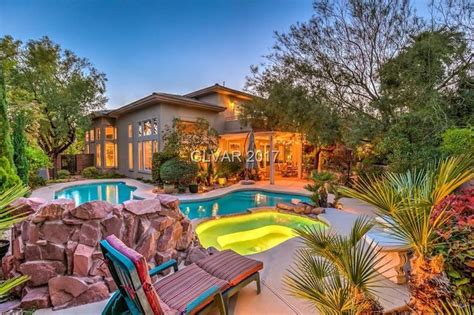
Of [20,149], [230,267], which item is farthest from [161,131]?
[230,267]

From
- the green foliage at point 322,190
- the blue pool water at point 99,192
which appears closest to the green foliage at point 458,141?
the green foliage at point 322,190

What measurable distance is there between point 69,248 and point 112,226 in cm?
64

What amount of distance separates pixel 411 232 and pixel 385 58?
9779mm

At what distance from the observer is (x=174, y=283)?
3199mm

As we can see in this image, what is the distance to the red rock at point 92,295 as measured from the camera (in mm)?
3492

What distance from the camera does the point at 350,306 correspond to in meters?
2.21

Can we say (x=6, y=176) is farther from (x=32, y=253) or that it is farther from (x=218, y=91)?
(x=218, y=91)

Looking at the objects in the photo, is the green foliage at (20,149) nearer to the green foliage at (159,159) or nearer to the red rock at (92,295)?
the green foliage at (159,159)

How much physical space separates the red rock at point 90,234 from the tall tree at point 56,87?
568 inches

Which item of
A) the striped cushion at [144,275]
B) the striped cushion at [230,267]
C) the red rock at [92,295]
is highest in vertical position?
the striped cushion at [144,275]

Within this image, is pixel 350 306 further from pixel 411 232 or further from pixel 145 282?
pixel 145 282

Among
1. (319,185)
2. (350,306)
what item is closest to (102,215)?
(350,306)

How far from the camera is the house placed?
1533 centimetres

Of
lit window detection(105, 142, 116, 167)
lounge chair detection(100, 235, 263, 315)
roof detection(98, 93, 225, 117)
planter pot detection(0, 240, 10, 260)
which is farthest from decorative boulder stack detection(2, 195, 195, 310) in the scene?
lit window detection(105, 142, 116, 167)
